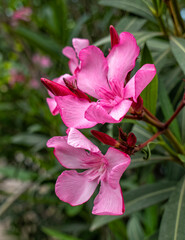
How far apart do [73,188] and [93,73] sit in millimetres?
197

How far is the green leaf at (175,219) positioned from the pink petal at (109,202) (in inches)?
9.1

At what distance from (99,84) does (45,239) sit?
2001 millimetres

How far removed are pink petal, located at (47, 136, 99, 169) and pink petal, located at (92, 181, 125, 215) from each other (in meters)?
0.05

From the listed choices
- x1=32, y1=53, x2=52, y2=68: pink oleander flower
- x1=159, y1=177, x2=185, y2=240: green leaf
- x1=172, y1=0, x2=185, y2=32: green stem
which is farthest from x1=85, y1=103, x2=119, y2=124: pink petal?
x1=32, y1=53, x2=52, y2=68: pink oleander flower

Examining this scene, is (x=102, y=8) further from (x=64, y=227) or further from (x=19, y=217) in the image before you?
(x=19, y=217)

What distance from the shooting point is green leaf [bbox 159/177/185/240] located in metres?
0.56

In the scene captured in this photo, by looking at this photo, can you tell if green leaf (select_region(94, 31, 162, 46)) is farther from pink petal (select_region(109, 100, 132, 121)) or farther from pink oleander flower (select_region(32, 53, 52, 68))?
pink oleander flower (select_region(32, 53, 52, 68))

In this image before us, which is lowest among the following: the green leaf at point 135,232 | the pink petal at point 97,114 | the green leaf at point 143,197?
the green leaf at point 135,232

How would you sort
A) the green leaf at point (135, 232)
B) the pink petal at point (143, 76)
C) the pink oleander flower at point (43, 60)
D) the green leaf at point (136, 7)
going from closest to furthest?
the pink petal at point (143, 76) < the green leaf at point (136, 7) < the green leaf at point (135, 232) < the pink oleander flower at point (43, 60)

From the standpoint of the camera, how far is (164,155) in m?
0.77

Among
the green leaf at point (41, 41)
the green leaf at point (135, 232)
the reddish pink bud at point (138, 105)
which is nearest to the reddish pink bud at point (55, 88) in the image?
the reddish pink bud at point (138, 105)

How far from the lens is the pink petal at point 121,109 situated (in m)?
0.39

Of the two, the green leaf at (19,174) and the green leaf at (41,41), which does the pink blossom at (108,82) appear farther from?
the green leaf at (19,174)

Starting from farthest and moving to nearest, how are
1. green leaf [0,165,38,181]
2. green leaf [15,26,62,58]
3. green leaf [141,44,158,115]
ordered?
green leaf [0,165,38,181]
green leaf [15,26,62,58]
green leaf [141,44,158,115]
